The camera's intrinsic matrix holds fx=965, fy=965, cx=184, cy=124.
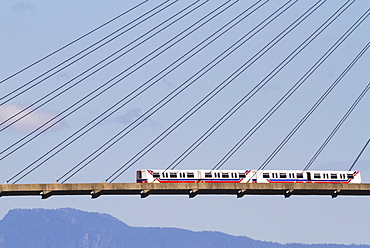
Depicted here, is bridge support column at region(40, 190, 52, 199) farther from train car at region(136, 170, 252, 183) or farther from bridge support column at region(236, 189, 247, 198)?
bridge support column at region(236, 189, 247, 198)

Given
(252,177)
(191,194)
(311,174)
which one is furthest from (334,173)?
(191,194)

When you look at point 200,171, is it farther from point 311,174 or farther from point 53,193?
point 53,193

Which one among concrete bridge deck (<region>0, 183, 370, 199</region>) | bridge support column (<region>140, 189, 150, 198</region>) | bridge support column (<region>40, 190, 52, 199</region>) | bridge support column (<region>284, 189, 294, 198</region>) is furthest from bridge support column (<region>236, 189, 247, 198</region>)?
bridge support column (<region>40, 190, 52, 199</region>)

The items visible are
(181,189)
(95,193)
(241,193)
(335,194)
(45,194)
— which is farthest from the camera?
(335,194)

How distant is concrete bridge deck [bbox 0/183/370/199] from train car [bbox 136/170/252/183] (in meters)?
11.2

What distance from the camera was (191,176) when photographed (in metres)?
104

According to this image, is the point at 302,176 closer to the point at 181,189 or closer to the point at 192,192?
the point at 192,192

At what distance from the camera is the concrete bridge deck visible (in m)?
83.8

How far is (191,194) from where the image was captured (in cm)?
8812

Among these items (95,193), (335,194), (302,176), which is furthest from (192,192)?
(302,176)

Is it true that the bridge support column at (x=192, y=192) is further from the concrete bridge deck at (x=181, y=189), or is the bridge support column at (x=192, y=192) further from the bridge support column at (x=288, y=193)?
the bridge support column at (x=288, y=193)

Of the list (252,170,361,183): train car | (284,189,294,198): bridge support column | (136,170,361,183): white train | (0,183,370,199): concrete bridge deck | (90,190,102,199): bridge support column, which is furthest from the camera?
(252,170,361,183): train car

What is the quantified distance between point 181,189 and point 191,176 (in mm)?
16160

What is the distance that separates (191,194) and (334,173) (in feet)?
88.4
